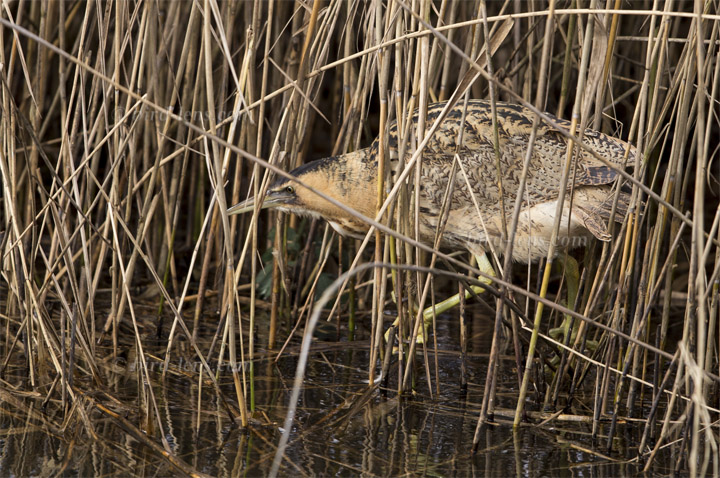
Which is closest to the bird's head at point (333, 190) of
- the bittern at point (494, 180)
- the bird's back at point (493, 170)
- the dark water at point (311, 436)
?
the bittern at point (494, 180)

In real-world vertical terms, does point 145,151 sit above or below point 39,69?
below

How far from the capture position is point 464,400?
2.71 meters

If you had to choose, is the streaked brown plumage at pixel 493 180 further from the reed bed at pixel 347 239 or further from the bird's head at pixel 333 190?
the reed bed at pixel 347 239

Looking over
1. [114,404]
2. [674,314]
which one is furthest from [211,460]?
[674,314]

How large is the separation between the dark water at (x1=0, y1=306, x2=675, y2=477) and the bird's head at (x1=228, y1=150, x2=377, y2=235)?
661 millimetres

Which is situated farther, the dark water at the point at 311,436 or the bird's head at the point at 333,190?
the bird's head at the point at 333,190

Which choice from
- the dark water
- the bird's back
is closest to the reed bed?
the dark water

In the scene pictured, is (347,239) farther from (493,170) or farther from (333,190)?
(493,170)

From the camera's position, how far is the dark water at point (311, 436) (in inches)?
84.3

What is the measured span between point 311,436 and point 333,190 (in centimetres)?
116

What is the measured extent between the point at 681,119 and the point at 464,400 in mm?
1111

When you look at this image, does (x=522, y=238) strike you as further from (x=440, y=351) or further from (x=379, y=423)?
(x=379, y=423)

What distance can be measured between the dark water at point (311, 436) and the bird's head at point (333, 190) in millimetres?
661

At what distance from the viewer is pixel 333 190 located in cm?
325
